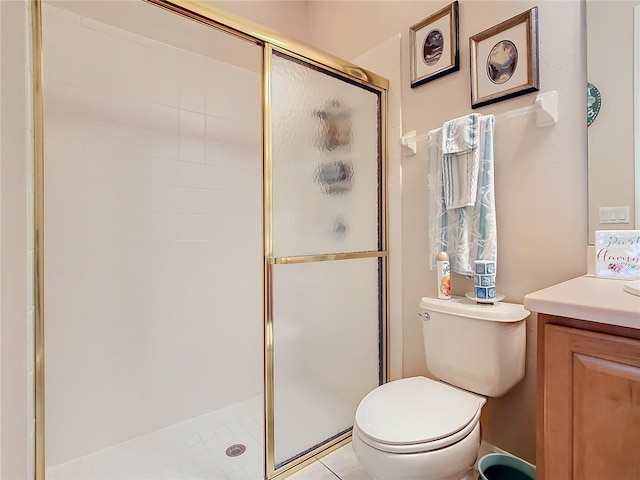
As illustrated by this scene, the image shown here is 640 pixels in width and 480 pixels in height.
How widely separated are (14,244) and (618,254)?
1.59m

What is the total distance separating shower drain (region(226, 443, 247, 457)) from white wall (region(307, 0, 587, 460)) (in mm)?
900

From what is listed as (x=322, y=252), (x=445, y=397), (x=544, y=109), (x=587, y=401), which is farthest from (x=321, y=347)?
(x=544, y=109)

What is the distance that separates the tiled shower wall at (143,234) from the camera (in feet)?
4.95

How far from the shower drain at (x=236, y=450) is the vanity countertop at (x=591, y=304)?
56.8 inches

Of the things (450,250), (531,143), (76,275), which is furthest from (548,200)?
(76,275)

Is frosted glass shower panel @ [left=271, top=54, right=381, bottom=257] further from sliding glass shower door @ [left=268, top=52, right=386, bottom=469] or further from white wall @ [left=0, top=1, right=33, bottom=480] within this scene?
white wall @ [left=0, top=1, right=33, bottom=480]

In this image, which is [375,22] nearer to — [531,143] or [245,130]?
[245,130]

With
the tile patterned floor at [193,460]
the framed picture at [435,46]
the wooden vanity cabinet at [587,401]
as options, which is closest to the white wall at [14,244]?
the tile patterned floor at [193,460]

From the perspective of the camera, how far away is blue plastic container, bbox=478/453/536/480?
120cm

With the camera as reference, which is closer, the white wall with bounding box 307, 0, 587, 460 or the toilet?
the toilet

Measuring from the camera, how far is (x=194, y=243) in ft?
6.21

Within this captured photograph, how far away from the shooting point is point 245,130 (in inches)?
81.1

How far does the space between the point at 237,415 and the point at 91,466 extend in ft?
2.27

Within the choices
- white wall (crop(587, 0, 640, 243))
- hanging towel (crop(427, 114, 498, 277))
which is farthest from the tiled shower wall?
white wall (crop(587, 0, 640, 243))
